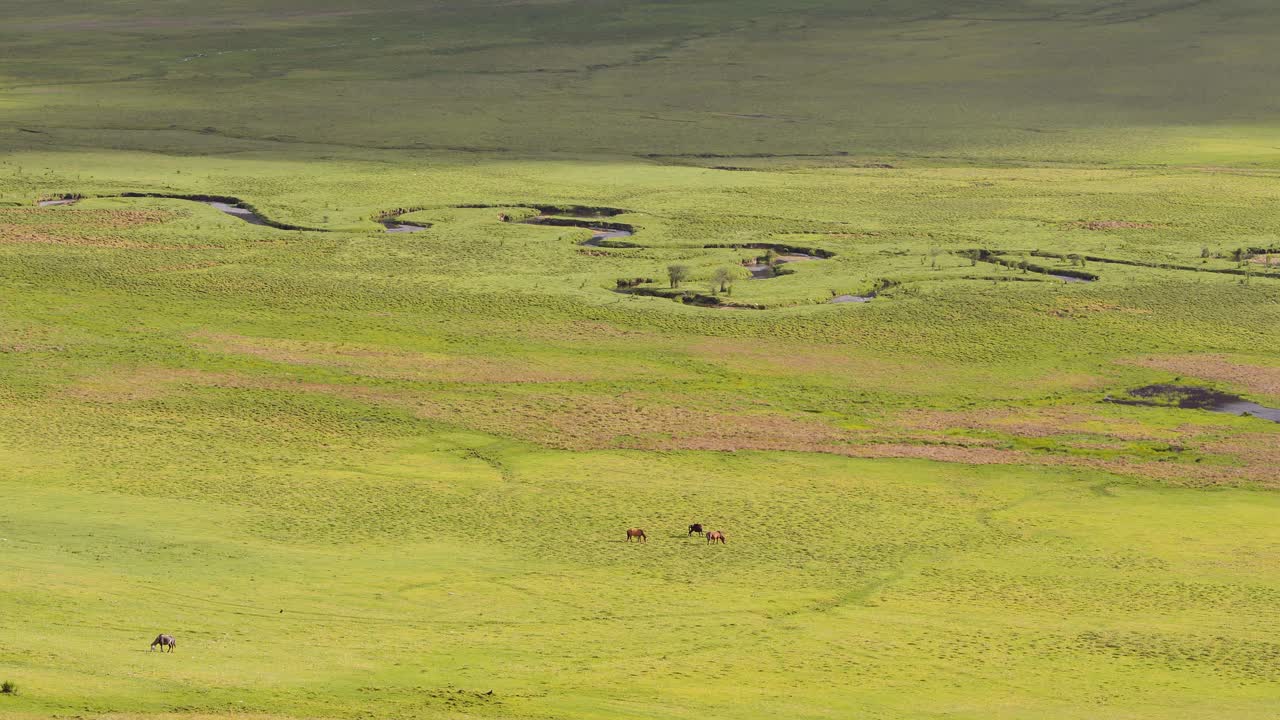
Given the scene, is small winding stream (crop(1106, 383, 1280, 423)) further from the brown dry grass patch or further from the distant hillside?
the distant hillside

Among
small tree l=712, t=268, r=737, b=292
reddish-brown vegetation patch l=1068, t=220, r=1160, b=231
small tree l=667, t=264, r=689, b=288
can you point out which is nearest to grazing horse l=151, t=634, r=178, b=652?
small tree l=712, t=268, r=737, b=292

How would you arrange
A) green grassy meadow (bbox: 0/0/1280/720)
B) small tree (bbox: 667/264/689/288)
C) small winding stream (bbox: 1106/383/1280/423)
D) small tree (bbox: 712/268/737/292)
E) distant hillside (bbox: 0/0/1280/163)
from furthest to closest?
distant hillside (bbox: 0/0/1280/163) → small tree (bbox: 667/264/689/288) → small tree (bbox: 712/268/737/292) → small winding stream (bbox: 1106/383/1280/423) → green grassy meadow (bbox: 0/0/1280/720)

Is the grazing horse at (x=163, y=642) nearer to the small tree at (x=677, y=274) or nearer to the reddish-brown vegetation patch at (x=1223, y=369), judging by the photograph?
the reddish-brown vegetation patch at (x=1223, y=369)

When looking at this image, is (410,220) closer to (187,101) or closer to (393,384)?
(393,384)

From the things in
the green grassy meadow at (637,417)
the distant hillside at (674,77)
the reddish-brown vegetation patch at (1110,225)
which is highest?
the distant hillside at (674,77)

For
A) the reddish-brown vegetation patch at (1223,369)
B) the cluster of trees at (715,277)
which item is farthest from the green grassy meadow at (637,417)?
the cluster of trees at (715,277)

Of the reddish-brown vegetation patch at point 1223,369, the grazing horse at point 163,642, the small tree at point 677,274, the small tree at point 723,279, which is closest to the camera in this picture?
the grazing horse at point 163,642
